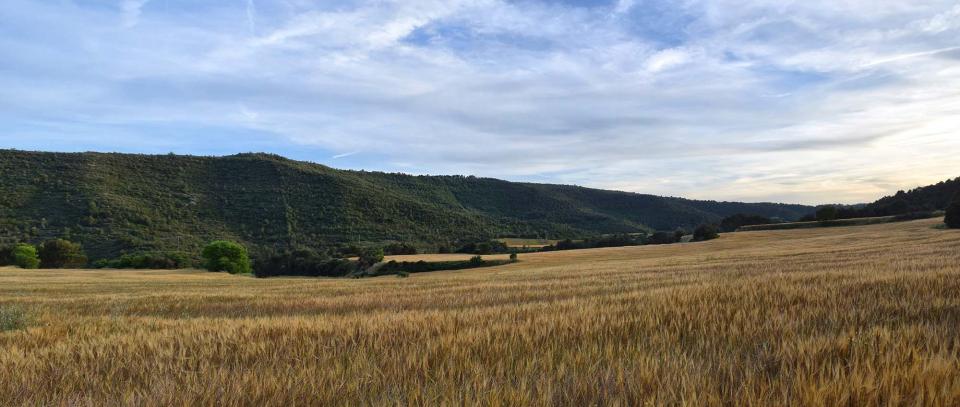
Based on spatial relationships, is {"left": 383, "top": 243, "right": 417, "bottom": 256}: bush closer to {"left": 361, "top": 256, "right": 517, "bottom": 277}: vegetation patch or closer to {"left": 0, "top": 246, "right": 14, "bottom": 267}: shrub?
{"left": 361, "top": 256, "right": 517, "bottom": 277}: vegetation patch

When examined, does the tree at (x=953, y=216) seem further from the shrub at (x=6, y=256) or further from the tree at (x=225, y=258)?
the shrub at (x=6, y=256)

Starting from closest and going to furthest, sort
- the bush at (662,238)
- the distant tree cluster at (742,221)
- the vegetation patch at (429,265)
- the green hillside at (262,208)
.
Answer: the vegetation patch at (429,265) → the bush at (662,238) → the green hillside at (262,208) → the distant tree cluster at (742,221)

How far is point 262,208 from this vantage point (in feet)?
415

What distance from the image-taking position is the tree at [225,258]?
86.4 metres

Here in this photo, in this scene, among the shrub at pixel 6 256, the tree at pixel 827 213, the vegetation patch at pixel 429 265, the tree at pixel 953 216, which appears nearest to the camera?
the tree at pixel 953 216

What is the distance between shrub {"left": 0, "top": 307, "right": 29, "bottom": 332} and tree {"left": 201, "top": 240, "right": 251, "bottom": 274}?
8525 centimetres

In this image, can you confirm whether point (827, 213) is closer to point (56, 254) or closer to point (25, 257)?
point (56, 254)

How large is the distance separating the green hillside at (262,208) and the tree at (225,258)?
19.2m

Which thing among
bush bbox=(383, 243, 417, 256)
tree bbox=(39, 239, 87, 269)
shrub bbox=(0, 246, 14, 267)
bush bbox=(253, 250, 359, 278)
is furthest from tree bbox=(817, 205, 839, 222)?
shrub bbox=(0, 246, 14, 267)

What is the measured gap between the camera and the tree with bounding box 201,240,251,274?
86375 mm

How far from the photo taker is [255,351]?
4.33 m

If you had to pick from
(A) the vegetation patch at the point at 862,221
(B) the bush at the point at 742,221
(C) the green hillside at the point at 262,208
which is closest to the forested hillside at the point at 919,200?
(A) the vegetation patch at the point at 862,221

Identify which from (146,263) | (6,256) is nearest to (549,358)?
(146,263)

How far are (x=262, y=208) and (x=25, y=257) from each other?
52.2 meters
